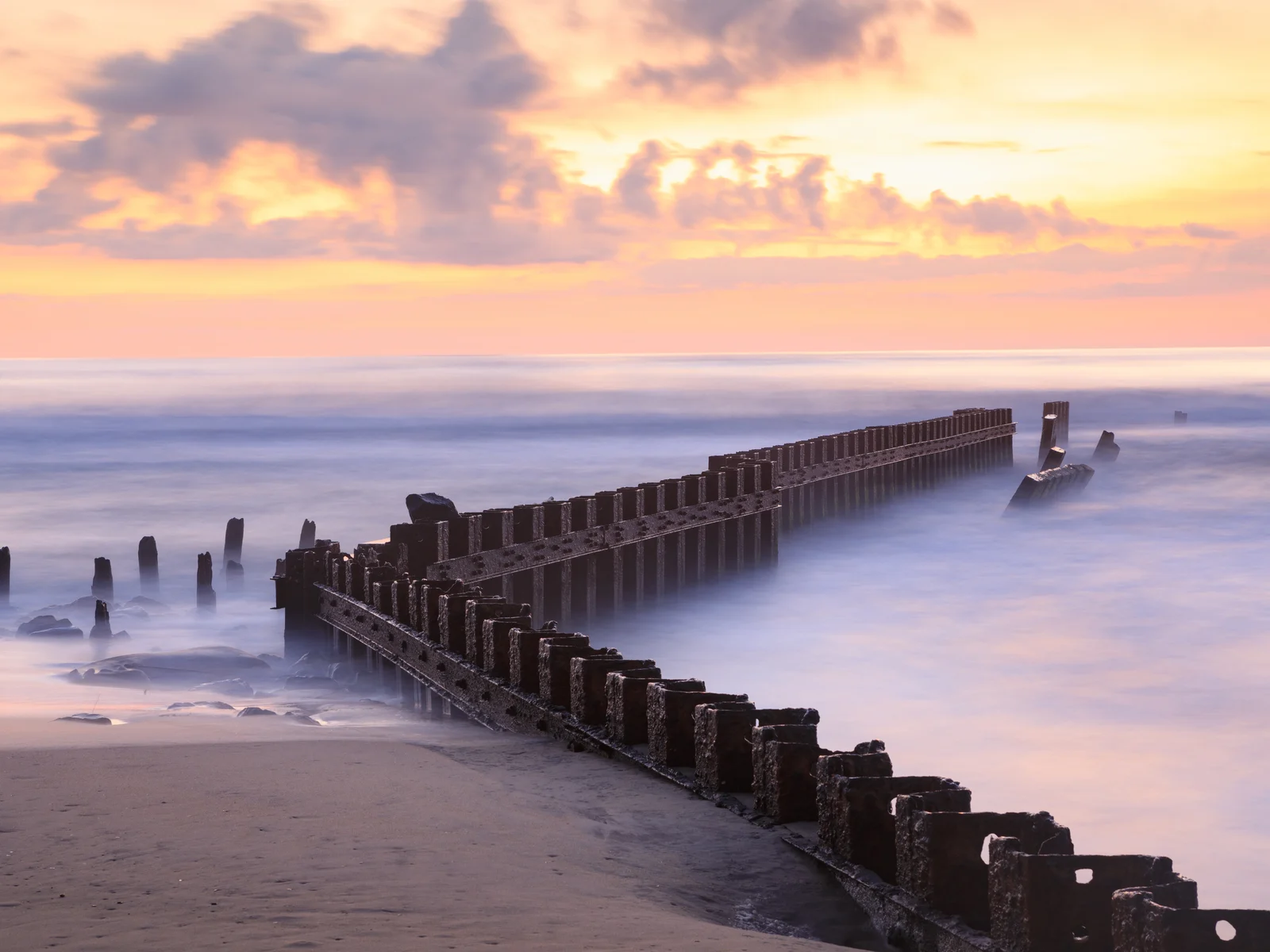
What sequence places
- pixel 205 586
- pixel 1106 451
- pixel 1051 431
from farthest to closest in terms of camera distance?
1. pixel 1106 451
2. pixel 1051 431
3. pixel 205 586

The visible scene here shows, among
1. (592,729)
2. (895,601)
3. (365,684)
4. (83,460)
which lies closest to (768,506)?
(895,601)

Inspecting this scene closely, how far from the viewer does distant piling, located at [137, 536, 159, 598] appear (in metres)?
22.4

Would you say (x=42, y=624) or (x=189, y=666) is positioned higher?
(x=42, y=624)

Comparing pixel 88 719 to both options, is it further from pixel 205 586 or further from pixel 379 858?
pixel 205 586

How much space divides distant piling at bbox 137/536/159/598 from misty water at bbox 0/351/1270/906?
93 centimetres

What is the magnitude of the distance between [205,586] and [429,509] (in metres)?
8.22

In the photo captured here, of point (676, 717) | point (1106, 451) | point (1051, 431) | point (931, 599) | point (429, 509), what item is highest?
point (1051, 431)

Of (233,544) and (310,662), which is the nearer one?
(310,662)

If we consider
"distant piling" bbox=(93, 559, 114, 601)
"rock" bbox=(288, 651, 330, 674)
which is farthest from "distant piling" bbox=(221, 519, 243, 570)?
"rock" bbox=(288, 651, 330, 674)

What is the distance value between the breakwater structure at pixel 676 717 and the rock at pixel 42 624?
5.29 meters

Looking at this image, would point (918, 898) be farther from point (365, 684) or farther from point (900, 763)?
point (900, 763)

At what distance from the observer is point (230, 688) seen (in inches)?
503

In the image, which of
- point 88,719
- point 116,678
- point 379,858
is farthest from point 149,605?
point 379,858

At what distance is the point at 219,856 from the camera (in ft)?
15.2
